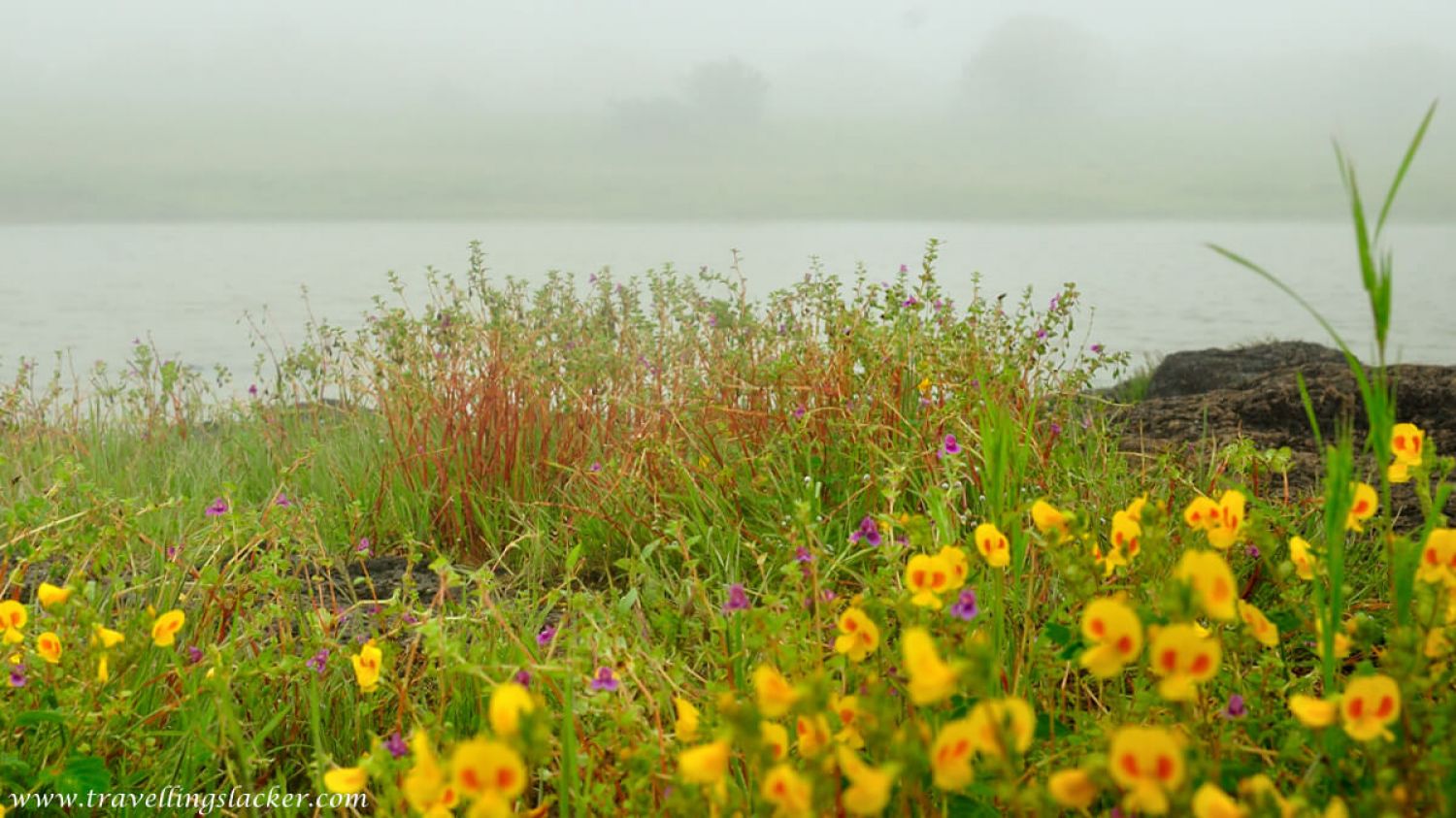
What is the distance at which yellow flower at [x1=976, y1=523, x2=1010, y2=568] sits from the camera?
150cm

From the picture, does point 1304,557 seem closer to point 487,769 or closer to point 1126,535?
point 1126,535

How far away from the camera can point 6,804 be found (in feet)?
6.27

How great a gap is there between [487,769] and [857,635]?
2.17ft

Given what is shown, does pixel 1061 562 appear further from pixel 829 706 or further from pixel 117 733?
pixel 117 733

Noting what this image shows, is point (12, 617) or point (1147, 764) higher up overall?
point (1147, 764)

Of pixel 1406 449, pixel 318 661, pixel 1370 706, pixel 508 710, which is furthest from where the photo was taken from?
pixel 318 661

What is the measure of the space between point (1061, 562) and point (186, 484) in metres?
4.15

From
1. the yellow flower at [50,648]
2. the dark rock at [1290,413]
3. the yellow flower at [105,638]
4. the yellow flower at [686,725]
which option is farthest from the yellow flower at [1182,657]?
the dark rock at [1290,413]

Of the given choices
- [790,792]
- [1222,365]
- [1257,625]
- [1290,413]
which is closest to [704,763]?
[790,792]

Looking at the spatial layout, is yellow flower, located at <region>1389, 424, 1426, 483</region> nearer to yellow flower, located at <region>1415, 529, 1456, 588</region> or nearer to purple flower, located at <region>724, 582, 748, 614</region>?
yellow flower, located at <region>1415, 529, 1456, 588</region>

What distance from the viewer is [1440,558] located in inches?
55.4

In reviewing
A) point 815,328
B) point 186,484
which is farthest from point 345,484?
point 815,328

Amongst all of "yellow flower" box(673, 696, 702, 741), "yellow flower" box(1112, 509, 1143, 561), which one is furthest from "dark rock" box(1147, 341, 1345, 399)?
"yellow flower" box(673, 696, 702, 741)

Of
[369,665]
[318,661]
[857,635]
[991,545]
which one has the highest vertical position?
[991,545]
